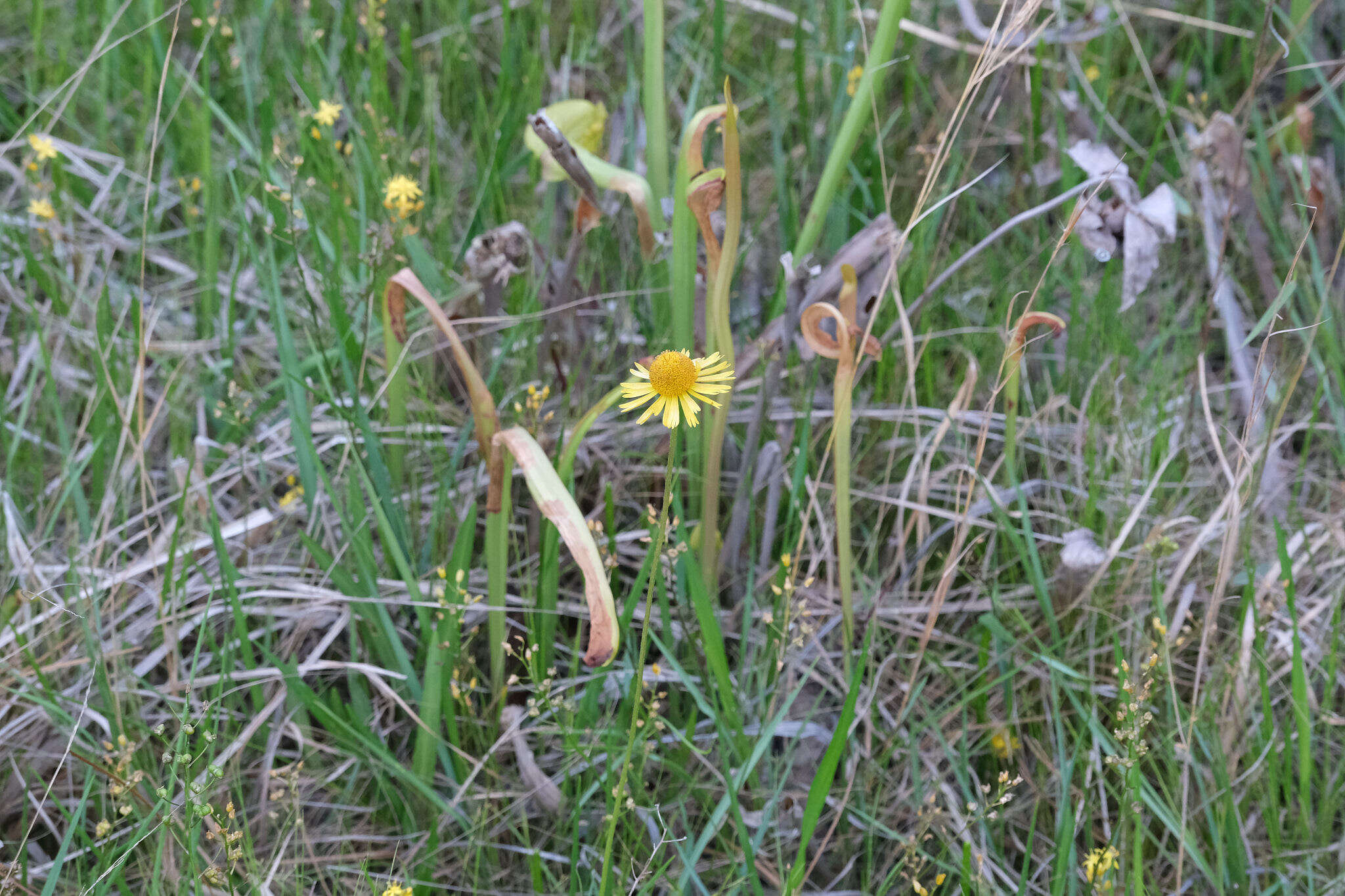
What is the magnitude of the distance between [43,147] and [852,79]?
4.77 ft

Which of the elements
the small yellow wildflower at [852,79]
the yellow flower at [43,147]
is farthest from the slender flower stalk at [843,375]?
the yellow flower at [43,147]

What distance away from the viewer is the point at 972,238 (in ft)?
6.18

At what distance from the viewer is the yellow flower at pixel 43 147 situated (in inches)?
68.3

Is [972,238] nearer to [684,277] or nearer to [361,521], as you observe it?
[684,277]

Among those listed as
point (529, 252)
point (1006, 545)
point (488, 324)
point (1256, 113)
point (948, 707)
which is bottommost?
point (948, 707)

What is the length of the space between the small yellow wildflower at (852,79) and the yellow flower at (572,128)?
466mm

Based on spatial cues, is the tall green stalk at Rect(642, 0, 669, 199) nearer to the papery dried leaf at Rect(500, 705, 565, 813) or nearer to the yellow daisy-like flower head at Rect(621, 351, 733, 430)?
the yellow daisy-like flower head at Rect(621, 351, 733, 430)

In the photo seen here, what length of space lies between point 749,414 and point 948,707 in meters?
0.53

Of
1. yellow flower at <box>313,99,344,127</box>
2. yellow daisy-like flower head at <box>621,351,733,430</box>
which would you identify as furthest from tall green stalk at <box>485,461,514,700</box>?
yellow flower at <box>313,99,344,127</box>

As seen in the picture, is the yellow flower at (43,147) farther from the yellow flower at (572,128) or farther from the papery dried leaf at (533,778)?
the papery dried leaf at (533,778)

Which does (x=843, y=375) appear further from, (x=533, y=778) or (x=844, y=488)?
(x=533, y=778)

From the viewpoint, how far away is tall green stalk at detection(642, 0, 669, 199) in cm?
135

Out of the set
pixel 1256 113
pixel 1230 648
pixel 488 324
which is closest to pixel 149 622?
pixel 488 324

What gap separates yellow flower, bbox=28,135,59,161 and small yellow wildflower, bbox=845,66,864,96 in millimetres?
1387
